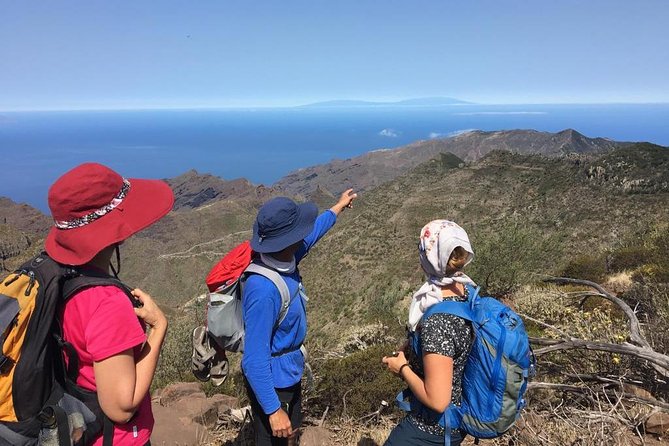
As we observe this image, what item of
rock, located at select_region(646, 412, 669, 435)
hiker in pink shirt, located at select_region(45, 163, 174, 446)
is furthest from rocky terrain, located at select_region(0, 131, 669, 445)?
hiker in pink shirt, located at select_region(45, 163, 174, 446)

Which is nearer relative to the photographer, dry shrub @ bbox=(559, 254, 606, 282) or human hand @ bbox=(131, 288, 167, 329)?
human hand @ bbox=(131, 288, 167, 329)

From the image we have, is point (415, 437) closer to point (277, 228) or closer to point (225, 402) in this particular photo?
point (277, 228)

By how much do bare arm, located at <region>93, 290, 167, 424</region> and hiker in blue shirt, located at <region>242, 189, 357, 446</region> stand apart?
2.10 ft

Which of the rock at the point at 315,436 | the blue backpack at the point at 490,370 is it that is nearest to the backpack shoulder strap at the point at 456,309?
the blue backpack at the point at 490,370

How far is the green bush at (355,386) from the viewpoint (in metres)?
4.10

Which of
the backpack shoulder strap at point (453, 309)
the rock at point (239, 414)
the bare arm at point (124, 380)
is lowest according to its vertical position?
the rock at point (239, 414)

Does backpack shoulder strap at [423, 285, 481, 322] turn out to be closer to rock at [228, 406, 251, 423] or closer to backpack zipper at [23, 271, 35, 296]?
backpack zipper at [23, 271, 35, 296]

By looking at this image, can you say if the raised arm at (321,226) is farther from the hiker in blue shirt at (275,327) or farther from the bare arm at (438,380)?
the bare arm at (438,380)

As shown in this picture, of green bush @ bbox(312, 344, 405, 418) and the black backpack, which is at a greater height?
the black backpack

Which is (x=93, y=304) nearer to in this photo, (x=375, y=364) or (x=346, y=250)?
(x=375, y=364)

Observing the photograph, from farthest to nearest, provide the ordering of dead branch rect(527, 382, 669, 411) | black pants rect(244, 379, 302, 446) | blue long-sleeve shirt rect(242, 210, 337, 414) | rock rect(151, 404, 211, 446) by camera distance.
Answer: rock rect(151, 404, 211, 446) → dead branch rect(527, 382, 669, 411) → black pants rect(244, 379, 302, 446) → blue long-sleeve shirt rect(242, 210, 337, 414)

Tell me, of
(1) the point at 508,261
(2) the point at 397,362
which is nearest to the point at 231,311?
(2) the point at 397,362

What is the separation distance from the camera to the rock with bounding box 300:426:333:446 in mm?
3562

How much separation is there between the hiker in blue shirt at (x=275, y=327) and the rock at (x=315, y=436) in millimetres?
796
